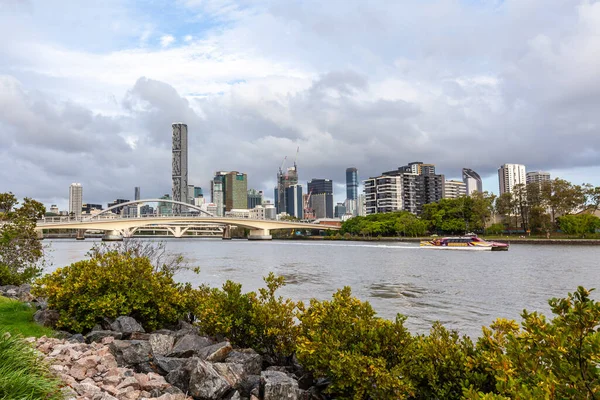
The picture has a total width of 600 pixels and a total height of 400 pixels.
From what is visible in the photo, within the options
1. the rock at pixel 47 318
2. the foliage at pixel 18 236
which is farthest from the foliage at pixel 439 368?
the foliage at pixel 18 236

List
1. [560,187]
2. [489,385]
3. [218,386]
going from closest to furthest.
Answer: [489,385], [218,386], [560,187]

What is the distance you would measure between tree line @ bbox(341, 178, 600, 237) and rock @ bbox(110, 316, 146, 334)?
84760 millimetres

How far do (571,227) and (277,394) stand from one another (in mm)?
86377

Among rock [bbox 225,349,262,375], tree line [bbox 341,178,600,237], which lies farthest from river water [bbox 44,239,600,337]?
tree line [bbox 341,178,600,237]

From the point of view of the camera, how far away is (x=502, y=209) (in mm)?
95688

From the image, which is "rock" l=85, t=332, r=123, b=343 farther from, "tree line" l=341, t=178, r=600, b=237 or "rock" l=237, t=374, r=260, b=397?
"tree line" l=341, t=178, r=600, b=237

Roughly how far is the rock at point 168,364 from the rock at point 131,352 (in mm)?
441

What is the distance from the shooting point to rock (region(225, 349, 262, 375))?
7.14 meters

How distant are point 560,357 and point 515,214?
103 meters

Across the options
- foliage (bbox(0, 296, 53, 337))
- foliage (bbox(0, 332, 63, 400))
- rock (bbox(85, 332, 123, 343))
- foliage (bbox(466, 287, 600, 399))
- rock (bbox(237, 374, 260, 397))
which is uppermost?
foliage (bbox(466, 287, 600, 399))

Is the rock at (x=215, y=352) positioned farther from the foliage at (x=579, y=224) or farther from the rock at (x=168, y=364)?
the foliage at (x=579, y=224)

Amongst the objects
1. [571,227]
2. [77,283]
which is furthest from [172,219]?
[77,283]

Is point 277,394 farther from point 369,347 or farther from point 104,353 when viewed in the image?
point 104,353

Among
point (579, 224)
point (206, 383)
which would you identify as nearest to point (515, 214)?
point (579, 224)
